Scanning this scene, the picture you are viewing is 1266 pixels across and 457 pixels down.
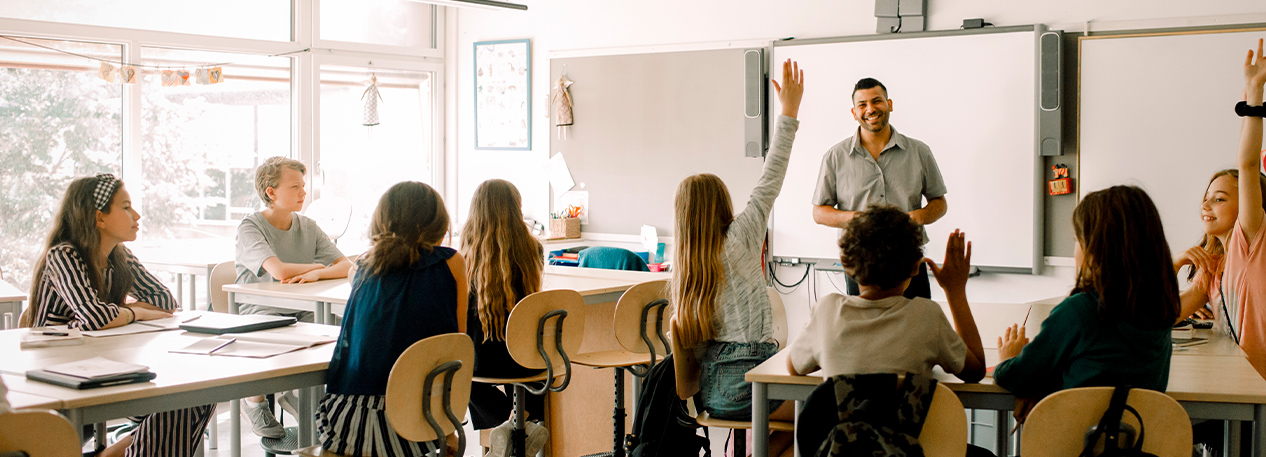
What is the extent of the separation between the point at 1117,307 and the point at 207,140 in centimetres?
537

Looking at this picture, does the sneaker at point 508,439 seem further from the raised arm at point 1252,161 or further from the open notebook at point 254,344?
the raised arm at point 1252,161

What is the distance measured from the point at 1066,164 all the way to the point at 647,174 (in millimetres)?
2451

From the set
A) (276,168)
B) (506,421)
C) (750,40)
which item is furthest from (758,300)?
(750,40)

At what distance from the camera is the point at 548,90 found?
6312 mm

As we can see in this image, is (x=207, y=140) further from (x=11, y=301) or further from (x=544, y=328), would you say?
(x=544, y=328)

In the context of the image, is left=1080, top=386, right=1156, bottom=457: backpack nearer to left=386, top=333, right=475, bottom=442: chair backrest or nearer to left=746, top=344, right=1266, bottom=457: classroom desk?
left=746, top=344, right=1266, bottom=457: classroom desk

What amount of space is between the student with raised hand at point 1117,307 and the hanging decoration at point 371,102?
5.30 meters

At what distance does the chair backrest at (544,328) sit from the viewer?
9.67 feet

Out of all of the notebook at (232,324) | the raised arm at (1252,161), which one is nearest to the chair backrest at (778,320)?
the raised arm at (1252,161)

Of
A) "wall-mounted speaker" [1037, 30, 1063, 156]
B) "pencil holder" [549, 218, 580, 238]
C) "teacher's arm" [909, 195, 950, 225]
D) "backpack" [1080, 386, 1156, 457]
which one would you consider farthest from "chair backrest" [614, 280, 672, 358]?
"pencil holder" [549, 218, 580, 238]

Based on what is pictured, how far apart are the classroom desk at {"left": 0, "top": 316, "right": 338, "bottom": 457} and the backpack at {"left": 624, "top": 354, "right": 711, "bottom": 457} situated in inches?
36.0

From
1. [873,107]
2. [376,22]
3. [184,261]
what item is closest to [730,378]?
[873,107]

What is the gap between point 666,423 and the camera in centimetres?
269

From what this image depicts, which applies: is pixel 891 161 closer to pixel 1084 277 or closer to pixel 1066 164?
pixel 1084 277
